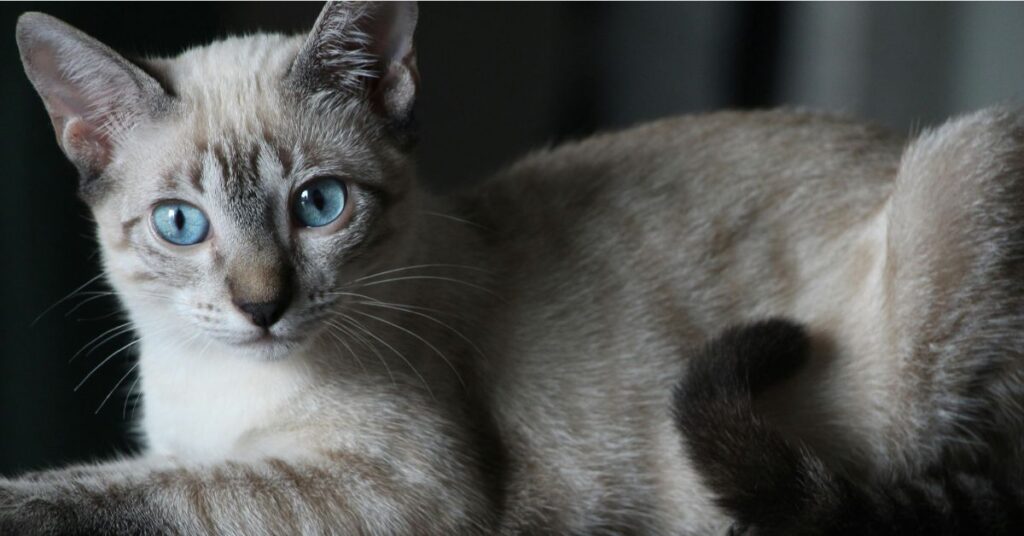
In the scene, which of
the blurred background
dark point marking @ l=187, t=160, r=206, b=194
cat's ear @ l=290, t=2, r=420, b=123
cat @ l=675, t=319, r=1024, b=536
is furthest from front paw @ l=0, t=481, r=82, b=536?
cat @ l=675, t=319, r=1024, b=536

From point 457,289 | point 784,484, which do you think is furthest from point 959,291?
point 457,289

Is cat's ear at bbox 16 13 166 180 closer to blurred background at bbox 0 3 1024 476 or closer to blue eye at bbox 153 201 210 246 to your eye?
blue eye at bbox 153 201 210 246

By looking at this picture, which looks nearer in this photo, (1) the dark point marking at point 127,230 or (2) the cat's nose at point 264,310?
(2) the cat's nose at point 264,310

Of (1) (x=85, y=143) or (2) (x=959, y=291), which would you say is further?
(2) (x=959, y=291)

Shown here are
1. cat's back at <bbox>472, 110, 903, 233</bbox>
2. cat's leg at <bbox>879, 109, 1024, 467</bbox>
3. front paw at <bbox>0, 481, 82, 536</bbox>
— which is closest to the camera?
front paw at <bbox>0, 481, 82, 536</bbox>

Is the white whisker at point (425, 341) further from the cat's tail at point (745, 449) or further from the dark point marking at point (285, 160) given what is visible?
the cat's tail at point (745, 449)

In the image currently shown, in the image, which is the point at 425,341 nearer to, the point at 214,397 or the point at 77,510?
the point at 214,397

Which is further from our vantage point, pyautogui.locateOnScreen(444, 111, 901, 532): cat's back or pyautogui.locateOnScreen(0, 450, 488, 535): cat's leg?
pyautogui.locateOnScreen(444, 111, 901, 532): cat's back

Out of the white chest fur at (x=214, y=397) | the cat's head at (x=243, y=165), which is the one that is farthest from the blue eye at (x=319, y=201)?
the white chest fur at (x=214, y=397)
